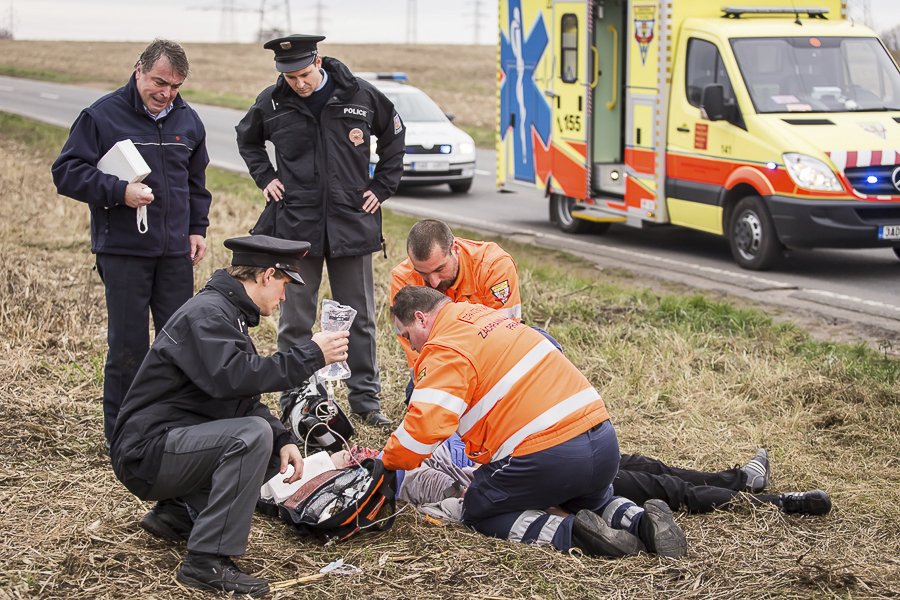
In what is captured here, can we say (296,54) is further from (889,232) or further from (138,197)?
(889,232)

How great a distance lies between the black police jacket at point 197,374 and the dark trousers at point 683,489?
5.72 feet

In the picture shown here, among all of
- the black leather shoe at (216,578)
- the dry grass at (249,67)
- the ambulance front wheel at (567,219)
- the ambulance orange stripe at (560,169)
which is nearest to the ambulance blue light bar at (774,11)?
the ambulance orange stripe at (560,169)

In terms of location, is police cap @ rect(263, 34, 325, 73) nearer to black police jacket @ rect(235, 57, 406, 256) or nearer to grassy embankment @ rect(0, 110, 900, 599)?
black police jacket @ rect(235, 57, 406, 256)

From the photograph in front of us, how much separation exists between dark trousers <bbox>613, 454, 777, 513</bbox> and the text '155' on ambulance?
225 inches

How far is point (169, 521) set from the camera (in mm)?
4793

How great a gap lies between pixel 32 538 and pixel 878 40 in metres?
10.1

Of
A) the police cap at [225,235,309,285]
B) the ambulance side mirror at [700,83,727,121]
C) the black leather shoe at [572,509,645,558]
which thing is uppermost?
the ambulance side mirror at [700,83,727,121]

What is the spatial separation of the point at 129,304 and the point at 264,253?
1485mm

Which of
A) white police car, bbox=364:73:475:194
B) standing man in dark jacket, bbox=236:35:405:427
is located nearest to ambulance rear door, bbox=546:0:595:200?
white police car, bbox=364:73:475:194

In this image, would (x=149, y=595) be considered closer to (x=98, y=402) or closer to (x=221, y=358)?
(x=221, y=358)

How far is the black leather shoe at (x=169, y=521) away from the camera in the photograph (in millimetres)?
4793

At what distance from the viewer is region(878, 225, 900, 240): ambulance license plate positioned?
10.7m

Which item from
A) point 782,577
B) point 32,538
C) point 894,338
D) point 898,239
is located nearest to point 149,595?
point 32,538

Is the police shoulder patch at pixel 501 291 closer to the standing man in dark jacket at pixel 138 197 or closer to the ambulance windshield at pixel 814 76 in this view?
the standing man in dark jacket at pixel 138 197
